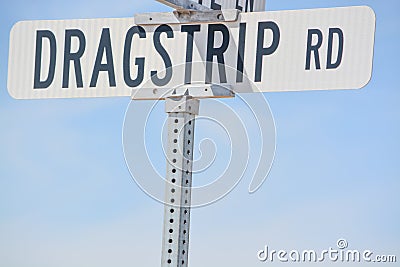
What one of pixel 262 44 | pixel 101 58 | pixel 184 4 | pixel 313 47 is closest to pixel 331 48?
pixel 313 47

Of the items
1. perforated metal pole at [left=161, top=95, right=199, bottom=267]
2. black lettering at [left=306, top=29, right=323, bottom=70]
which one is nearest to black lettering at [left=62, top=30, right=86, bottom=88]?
perforated metal pole at [left=161, top=95, right=199, bottom=267]

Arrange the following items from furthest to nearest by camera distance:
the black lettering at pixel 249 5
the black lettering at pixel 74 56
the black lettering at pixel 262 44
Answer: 1. the black lettering at pixel 249 5
2. the black lettering at pixel 74 56
3. the black lettering at pixel 262 44

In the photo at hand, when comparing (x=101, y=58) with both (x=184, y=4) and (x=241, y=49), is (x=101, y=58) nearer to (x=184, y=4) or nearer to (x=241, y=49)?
(x=184, y=4)

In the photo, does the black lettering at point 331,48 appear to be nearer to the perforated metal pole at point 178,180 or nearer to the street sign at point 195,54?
the street sign at point 195,54

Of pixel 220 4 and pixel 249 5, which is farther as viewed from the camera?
pixel 249 5

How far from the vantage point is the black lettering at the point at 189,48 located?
2.82 metres

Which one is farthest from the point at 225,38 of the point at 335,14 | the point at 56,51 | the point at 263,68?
the point at 56,51

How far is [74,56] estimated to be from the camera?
2975mm

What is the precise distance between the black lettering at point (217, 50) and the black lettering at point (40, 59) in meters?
0.50

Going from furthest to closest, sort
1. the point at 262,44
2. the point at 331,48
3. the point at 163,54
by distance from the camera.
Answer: the point at 163,54
the point at 262,44
the point at 331,48

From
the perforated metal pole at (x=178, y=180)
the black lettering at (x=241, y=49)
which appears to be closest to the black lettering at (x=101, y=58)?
the perforated metal pole at (x=178, y=180)

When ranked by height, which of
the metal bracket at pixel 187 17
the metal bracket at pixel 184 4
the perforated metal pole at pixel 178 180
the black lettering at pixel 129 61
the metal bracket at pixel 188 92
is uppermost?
the metal bracket at pixel 184 4

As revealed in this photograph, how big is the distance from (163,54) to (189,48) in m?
0.08

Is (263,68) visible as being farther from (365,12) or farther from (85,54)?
(85,54)
